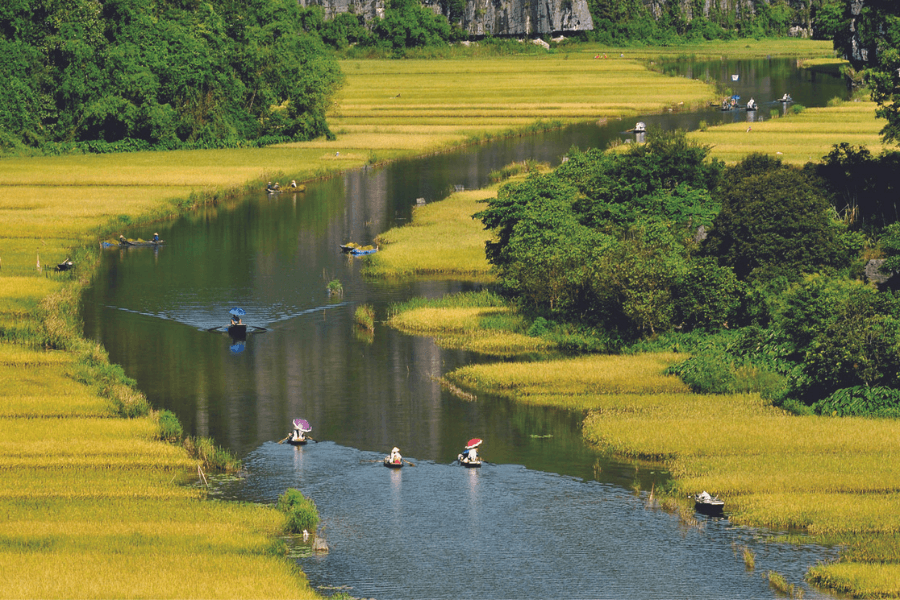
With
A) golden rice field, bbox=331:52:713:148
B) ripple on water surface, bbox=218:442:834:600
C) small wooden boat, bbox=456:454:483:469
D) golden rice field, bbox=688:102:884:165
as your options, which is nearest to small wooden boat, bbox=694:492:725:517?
ripple on water surface, bbox=218:442:834:600

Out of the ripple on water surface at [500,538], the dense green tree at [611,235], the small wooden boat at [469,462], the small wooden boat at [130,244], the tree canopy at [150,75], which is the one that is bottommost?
the ripple on water surface at [500,538]

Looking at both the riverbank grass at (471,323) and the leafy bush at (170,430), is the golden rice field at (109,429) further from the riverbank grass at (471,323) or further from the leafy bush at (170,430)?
the riverbank grass at (471,323)

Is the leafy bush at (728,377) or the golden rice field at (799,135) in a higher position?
the golden rice field at (799,135)

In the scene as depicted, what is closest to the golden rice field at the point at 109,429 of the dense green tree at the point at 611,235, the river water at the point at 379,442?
the river water at the point at 379,442

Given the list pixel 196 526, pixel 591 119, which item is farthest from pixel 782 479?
pixel 591 119

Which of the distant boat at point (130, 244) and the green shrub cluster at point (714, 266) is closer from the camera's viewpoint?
the green shrub cluster at point (714, 266)
